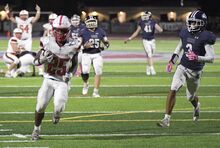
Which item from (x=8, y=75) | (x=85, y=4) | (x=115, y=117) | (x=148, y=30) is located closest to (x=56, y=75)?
(x=115, y=117)

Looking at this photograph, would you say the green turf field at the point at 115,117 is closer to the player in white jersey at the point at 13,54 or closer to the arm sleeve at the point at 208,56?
the player in white jersey at the point at 13,54

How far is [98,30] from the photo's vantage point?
1622 centimetres

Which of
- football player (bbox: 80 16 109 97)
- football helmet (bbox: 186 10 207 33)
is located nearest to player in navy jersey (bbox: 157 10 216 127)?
football helmet (bbox: 186 10 207 33)

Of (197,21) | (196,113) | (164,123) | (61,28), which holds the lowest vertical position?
(196,113)

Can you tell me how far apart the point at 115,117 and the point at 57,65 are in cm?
286

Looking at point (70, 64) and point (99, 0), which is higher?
point (70, 64)

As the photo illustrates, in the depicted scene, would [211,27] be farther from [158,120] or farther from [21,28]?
[158,120]

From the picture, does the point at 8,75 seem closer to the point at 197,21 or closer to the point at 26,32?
the point at 26,32

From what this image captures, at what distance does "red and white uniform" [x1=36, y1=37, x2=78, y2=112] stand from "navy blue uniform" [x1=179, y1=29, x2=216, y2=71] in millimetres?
2296

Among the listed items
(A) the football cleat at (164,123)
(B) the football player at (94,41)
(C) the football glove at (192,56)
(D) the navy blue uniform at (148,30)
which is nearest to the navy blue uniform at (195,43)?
(C) the football glove at (192,56)

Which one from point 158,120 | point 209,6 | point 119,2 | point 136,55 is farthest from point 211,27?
point 158,120

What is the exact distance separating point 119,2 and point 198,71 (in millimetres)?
59238

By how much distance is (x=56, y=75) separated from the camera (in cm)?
1015

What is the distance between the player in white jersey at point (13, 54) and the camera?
20.8 m
